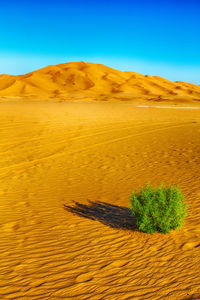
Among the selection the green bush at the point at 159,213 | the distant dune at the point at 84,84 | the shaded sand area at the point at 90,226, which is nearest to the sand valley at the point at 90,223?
the shaded sand area at the point at 90,226

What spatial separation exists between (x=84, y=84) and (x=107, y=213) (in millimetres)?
80593

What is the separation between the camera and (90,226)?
570 centimetres

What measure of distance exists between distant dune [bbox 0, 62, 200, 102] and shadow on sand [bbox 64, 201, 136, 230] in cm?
6350

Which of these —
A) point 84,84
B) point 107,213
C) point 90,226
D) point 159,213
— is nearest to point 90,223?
point 90,226

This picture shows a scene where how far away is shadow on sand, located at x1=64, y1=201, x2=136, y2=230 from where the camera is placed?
5.83 m

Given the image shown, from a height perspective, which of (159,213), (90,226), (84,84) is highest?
(84,84)

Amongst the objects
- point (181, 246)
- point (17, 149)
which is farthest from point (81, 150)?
point (181, 246)

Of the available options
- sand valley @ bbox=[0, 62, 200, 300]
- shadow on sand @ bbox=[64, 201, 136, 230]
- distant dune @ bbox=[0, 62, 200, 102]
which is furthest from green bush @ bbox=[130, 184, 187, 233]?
distant dune @ bbox=[0, 62, 200, 102]

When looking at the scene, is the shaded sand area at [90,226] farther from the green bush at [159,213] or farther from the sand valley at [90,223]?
the green bush at [159,213]

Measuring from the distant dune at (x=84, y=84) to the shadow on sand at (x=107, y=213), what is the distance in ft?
208

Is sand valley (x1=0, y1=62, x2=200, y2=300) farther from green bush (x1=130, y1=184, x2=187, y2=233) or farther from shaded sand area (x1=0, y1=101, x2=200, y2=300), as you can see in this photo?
green bush (x1=130, y1=184, x2=187, y2=233)

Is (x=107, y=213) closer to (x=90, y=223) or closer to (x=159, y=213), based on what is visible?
(x=90, y=223)

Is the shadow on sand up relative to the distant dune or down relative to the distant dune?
down

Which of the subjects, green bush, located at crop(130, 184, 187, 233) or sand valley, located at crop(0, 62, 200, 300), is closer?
sand valley, located at crop(0, 62, 200, 300)
